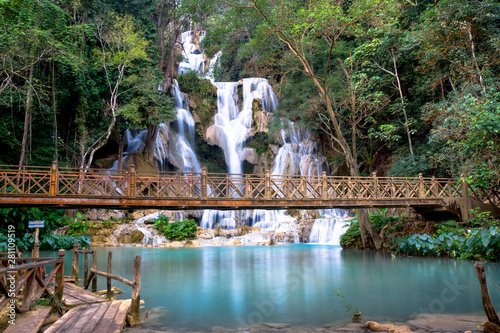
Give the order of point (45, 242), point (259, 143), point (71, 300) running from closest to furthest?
point (71, 300) < point (45, 242) < point (259, 143)

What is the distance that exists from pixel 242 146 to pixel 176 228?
9.55 m

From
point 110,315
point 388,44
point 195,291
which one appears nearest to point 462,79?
point 388,44

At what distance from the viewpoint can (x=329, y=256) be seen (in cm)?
1716

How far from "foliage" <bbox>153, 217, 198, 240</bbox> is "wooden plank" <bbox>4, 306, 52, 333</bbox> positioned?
18.4m

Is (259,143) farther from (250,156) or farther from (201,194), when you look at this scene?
(201,194)

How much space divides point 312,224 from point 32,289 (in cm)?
2046

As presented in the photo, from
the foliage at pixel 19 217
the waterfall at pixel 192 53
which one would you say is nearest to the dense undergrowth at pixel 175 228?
the foliage at pixel 19 217

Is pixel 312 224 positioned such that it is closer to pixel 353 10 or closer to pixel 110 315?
pixel 353 10

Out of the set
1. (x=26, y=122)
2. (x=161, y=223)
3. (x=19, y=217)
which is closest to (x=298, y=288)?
(x=19, y=217)

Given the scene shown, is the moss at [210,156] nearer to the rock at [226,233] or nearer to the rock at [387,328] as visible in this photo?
the rock at [226,233]

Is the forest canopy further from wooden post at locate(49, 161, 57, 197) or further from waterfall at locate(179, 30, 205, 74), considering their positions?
waterfall at locate(179, 30, 205, 74)

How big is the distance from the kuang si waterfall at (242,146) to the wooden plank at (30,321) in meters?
19.1

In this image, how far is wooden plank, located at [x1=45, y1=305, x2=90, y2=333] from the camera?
17.9ft

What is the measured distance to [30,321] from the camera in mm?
5691
